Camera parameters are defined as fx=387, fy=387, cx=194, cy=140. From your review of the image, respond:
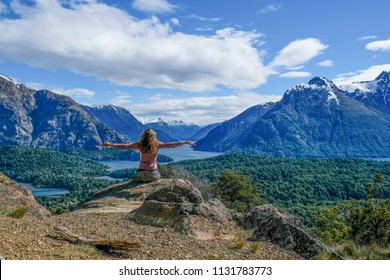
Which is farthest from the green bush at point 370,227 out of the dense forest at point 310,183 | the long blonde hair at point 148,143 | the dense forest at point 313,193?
the dense forest at point 310,183

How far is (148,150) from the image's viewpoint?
1728cm

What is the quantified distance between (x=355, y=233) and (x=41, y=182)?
590ft

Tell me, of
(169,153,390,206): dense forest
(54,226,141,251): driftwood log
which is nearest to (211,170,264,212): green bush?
(54,226,141,251): driftwood log

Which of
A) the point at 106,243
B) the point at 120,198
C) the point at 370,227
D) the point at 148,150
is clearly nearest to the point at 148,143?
the point at 148,150

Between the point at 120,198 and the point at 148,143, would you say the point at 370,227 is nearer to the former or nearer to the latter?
the point at 148,143

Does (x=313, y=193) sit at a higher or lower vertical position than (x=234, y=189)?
lower

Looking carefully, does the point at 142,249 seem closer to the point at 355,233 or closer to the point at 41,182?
the point at 355,233

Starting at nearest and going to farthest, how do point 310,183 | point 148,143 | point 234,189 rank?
point 148,143 → point 234,189 → point 310,183

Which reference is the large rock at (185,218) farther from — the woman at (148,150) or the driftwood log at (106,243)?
the woman at (148,150)

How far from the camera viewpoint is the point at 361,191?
12756 centimetres

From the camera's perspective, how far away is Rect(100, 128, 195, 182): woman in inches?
674

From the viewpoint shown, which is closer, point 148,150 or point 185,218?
point 185,218

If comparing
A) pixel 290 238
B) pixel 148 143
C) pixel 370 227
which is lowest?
pixel 370 227

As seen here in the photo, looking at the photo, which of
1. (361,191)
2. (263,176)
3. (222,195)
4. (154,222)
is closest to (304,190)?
(361,191)
